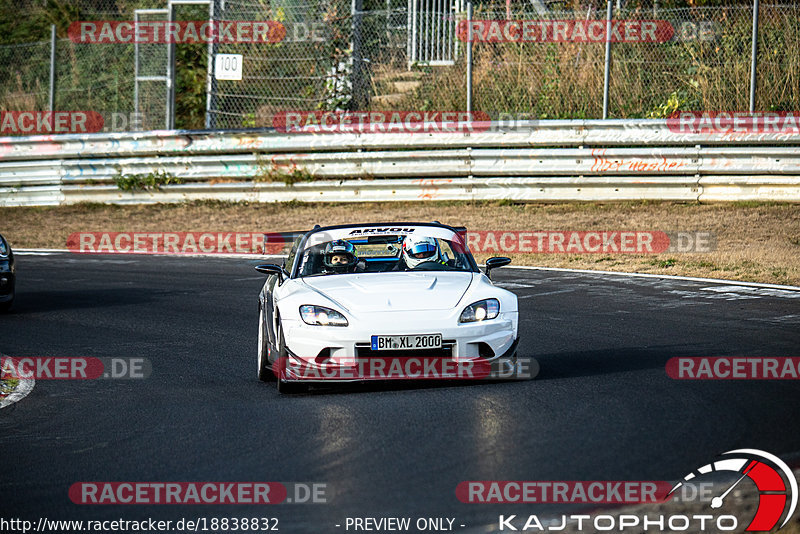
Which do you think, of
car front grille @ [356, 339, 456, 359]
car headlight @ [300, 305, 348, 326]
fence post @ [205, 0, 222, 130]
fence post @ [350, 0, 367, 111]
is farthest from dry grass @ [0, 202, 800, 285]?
car headlight @ [300, 305, 348, 326]

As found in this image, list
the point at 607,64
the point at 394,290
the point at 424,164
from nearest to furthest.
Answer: the point at 394,290 < the point at 607,64 < the point at 424,164

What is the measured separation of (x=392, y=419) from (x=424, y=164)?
14.3 m

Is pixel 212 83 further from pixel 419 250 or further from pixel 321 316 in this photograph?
pixel 321 316

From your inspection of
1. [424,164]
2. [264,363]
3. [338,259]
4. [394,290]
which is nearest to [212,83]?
[424,164]

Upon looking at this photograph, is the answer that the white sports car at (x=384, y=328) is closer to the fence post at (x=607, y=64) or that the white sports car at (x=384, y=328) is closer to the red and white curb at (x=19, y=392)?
the red and white curb at (x=19, y=392)

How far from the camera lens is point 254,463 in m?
5.97

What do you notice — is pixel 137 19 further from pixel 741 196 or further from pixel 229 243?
pixel 741 196

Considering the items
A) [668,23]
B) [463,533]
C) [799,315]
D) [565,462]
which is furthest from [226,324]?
[668,23]

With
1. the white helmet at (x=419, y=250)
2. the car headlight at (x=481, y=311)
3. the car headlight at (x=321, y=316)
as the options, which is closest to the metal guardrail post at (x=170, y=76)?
the white helmet at (x=419, y=250)

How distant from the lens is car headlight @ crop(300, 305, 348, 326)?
313 inches

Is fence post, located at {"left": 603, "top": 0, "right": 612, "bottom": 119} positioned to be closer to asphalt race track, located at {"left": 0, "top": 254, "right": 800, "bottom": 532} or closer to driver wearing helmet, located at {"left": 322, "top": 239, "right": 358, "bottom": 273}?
asphalt race track, located at {"left": 0, "top": 254, "right": 800, "bottom": 532}

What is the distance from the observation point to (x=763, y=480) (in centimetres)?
510

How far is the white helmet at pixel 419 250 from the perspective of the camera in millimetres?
9367

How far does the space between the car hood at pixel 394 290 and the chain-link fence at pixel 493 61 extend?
1225 cm
